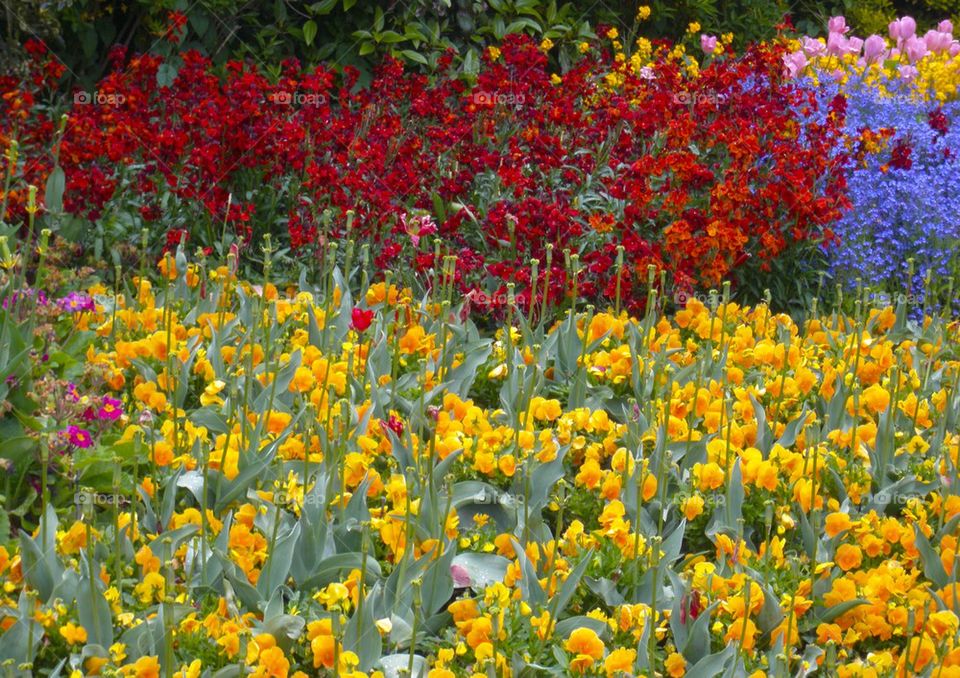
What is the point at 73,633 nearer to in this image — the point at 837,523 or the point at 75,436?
the point at 75,436

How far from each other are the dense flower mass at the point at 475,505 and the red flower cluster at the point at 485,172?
19.8 inches

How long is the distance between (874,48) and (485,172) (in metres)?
4.24

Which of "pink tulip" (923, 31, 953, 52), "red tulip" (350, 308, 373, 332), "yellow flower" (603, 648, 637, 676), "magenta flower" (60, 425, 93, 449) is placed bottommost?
"yellow flower" (603, 648, 637, 676)

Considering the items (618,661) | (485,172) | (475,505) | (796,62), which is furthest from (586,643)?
(796,62)

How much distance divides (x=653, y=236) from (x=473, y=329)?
3.46 ft

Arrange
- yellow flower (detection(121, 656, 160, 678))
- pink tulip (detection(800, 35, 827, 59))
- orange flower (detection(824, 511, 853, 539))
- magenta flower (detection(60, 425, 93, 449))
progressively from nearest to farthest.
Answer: yellow flower (detection(121, 656, 160, 678))
magenta flower (detection(60, 425, 93, 449))
orange flower (detection(824, 511, 853, 539))
pink tulip (detection(800, 35, 827, 59))

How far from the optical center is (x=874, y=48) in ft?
26.8

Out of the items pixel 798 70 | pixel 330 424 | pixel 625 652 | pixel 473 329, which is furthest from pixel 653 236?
pixel 798 70

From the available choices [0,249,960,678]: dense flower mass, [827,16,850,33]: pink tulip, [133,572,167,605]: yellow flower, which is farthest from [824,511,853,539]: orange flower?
[827,16,850,33]: pink tulip

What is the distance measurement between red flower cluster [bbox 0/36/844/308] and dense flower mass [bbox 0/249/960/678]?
1.65 ft

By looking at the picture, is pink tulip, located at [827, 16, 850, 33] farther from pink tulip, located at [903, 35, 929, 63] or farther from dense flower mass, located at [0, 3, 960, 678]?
dense flower mass, located at [0, 3, 960, 678]

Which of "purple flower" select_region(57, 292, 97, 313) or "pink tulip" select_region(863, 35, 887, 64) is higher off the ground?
"pink tulip" select_region(863, 35, 887, 64)

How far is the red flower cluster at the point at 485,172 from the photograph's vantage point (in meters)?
4.32

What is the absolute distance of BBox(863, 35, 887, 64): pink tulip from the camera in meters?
8.15
